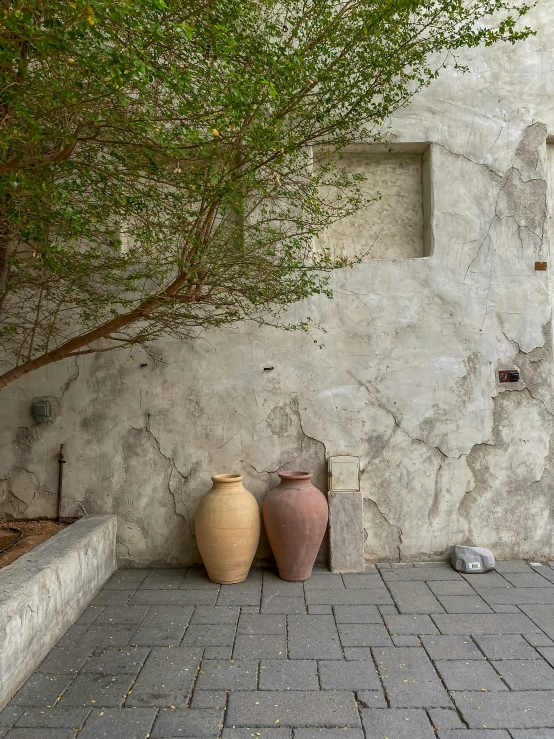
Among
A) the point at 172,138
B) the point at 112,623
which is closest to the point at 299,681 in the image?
the point at 112,623

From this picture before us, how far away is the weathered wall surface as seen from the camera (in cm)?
376

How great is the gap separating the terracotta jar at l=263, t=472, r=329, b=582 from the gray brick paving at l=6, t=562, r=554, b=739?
0.12 metres

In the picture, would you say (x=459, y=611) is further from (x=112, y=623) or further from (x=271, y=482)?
(x=112, y=623)

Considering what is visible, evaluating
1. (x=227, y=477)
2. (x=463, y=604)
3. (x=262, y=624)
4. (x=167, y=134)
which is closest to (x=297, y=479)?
(x=227, y=477)

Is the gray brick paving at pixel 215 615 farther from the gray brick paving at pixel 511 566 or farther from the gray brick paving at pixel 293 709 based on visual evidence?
the gray brick paving at pixel 511 566

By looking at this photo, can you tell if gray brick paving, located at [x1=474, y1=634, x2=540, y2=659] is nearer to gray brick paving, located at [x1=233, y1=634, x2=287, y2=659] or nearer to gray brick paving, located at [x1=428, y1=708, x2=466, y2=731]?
gray brick paving, located at [x1=428, y1=708, x2=466, y2=731]

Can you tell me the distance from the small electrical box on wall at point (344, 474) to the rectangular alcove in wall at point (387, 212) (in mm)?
1411

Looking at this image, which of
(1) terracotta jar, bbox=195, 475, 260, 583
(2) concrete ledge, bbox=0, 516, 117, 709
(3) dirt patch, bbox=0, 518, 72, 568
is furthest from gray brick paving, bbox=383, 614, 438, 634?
(3) dirt patch, bbox=0, 518, 72, 568

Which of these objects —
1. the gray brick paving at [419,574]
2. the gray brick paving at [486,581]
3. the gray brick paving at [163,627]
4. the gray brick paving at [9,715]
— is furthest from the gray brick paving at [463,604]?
the gray brick paving at [9,715]

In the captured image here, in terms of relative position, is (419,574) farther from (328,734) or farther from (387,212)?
(387,212)

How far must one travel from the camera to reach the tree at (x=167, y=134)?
1.85 meters

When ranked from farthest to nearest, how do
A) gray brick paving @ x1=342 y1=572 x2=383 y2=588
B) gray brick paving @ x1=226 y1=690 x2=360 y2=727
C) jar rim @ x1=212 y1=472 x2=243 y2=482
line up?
jar rim @ x1=212 y1=472 x2=243 y2=482
gray brick paving @ x1=342 y1=572 x2=383 y2=588
gray brick paving @ x1=226 y1=690 x2=360 y2=727

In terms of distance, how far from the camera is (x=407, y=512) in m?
3.78

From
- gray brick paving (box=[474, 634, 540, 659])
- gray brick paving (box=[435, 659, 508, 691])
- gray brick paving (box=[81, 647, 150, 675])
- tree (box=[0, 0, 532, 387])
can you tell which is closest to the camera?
tree (box=[0, 0, 532, 387])
